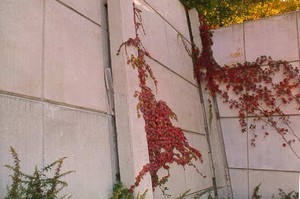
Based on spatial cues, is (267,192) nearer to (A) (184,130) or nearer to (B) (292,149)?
(B) (292,149)

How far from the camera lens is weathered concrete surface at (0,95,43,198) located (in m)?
1.98

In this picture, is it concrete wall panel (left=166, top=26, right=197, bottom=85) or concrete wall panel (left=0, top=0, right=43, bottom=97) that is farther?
concrete wall panel (left=166, top=26, right=197, bottom=85)

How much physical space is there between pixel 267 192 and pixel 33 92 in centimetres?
404

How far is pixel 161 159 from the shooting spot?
3.43m

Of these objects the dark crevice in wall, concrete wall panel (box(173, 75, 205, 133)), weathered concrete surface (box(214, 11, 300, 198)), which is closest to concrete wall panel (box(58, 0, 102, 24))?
the dark crevice in wall

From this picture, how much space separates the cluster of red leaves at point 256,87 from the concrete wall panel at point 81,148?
9.70 feet

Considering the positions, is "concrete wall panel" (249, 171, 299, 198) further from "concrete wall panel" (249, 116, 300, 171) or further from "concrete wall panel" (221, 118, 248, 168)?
"concrete wall panel" (221, 118, 248, 168)

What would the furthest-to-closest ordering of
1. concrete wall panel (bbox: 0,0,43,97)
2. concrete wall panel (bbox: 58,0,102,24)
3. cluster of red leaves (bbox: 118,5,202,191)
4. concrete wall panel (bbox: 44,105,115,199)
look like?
cluster of red leaves (bbox: 118,5,202,191)
concrete wall panel (bbox: 58,0,102,24)
concrete wall panel (bbox: 44,105,115,199)
concrete wall panel (bbox: 0,0,43,97)

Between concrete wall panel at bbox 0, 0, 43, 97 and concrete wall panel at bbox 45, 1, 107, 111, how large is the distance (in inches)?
3.9

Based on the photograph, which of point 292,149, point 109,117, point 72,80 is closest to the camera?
point 72,80

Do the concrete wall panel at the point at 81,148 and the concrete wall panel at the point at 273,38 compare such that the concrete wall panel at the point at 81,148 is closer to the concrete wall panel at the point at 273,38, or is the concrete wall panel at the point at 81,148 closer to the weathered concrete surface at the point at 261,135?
the weathered concrete surface at the point at 261,135

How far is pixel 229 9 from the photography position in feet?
24.6

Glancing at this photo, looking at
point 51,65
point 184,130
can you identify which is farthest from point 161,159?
point 51,65

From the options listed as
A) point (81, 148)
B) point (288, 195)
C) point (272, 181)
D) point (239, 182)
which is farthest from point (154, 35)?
point (288, 195)
